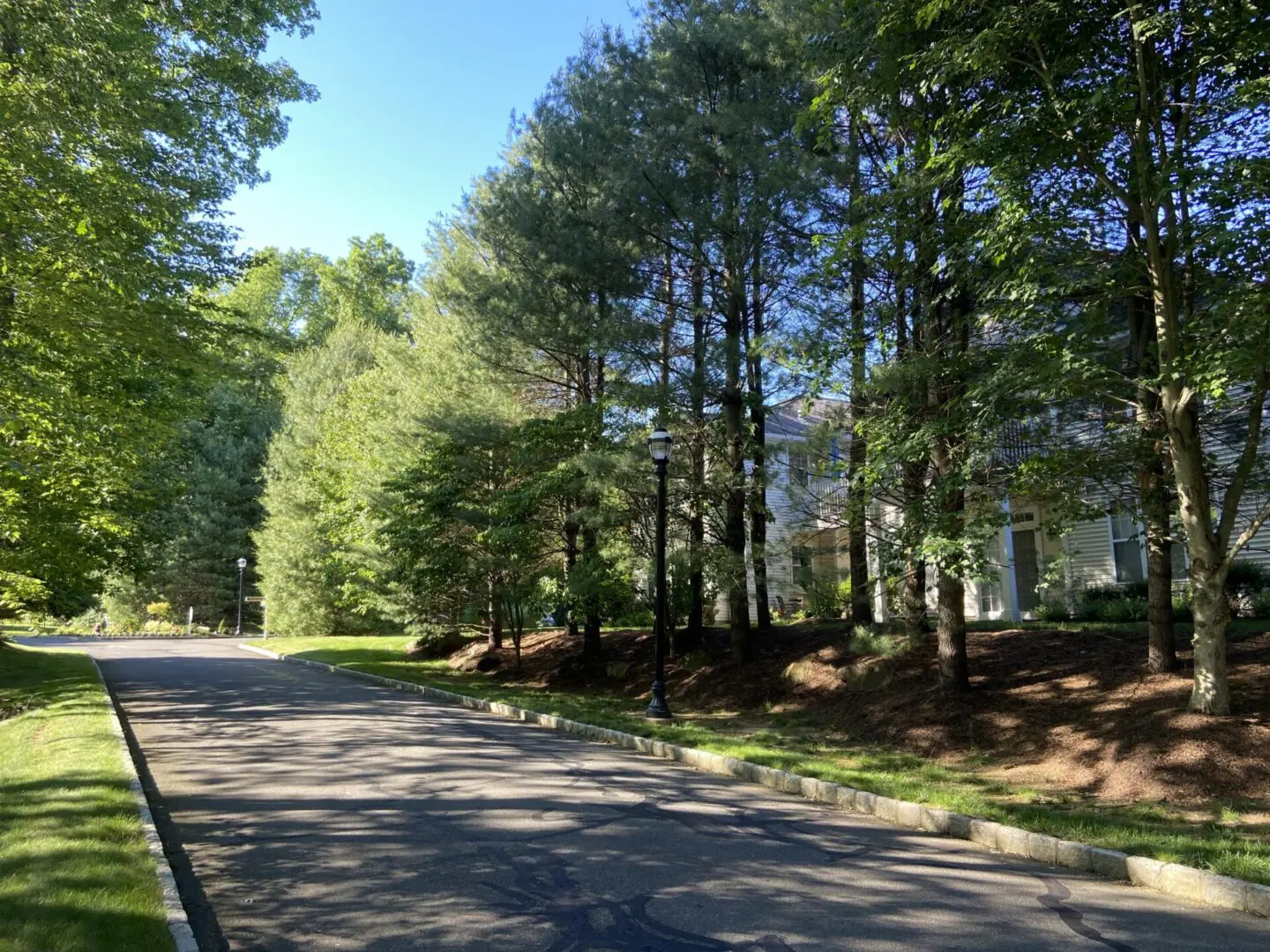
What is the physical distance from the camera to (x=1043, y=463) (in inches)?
349

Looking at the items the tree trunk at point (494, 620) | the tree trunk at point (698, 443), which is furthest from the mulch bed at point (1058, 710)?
the tree trunk at point (494, 620)

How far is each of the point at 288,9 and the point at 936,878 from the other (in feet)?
61.2

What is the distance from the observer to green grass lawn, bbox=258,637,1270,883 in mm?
5910

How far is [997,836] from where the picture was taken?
6.54 meters

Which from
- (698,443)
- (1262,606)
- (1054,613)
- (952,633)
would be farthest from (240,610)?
(1262,606)

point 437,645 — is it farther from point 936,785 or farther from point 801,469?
point 936,785

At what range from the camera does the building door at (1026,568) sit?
2097 centimetres

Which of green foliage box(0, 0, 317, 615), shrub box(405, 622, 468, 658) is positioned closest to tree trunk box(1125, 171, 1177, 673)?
green foliage box(0, 0, 317, 615)

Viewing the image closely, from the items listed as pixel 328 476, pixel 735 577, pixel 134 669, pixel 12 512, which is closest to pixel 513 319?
pixel 735 577

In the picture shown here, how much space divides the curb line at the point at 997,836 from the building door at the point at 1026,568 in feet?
44.1

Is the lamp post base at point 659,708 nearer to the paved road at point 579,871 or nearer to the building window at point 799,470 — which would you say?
the paved road at point 579,871

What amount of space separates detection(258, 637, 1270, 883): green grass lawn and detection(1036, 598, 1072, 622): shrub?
7304 mm

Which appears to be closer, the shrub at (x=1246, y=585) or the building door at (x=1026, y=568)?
the shrub at (x=1246, y=585)

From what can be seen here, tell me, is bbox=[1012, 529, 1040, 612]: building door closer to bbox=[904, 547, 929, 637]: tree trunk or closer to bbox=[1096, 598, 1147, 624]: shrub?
bbox=[1096, 598, 1147, 624]: shrub
